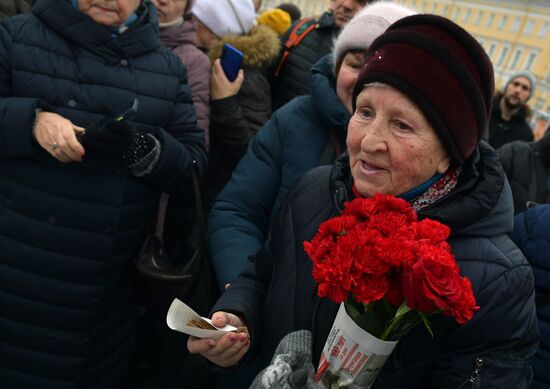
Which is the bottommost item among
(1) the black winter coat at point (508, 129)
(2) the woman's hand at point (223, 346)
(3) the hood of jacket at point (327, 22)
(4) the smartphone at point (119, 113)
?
(1) the black winter coat at point (508, 129)

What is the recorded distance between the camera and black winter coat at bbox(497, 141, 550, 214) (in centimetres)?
279

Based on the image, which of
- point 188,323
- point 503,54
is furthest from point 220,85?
point 503,54

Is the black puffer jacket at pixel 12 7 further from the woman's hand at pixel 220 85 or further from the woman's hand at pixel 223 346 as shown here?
the woman's hand at pixel 223 346

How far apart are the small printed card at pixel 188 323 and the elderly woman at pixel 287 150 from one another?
661mm

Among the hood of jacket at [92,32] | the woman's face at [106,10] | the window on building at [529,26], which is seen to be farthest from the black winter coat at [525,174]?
the window on building at [529,26]

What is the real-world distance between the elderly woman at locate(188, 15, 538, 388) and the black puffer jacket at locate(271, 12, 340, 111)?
1.87 meters

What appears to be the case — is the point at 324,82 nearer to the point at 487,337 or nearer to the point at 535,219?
the point at 535,219

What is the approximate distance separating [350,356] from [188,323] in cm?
41

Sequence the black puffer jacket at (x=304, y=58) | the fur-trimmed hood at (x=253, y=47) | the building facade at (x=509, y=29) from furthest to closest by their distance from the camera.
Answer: the building facade at (x=509, y=29)
the black puffer jacket at (x=304, y=58)
the fur-trimmed hood at (x=253, y=47)

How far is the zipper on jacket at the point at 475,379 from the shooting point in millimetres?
1062

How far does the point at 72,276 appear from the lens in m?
1.79

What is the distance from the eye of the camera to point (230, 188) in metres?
2.07

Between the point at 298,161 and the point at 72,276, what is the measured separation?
1.08 metres

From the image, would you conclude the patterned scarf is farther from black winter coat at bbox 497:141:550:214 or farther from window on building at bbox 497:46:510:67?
window on building at bbox 497:46:510:67
